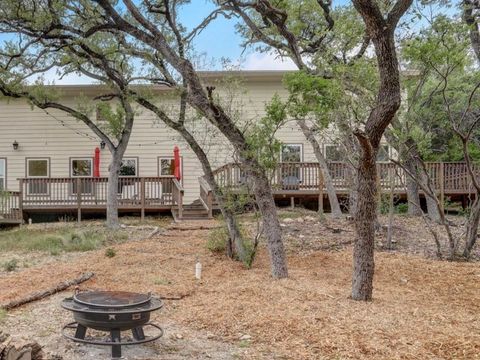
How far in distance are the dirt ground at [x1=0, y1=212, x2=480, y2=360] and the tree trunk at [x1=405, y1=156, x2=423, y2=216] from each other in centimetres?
142

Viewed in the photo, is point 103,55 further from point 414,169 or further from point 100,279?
point 414,169

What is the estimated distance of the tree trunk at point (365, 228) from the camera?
5.38 metres

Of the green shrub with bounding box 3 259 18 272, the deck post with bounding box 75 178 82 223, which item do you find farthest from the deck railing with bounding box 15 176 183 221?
the green shrub with bounding box 3 259 18 272

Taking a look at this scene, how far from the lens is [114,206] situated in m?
13.9

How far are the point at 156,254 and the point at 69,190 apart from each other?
8.44 m

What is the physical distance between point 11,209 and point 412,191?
42.5 feet

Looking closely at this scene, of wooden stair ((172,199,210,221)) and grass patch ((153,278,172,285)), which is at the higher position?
wooden stair ((172,199,210,221))

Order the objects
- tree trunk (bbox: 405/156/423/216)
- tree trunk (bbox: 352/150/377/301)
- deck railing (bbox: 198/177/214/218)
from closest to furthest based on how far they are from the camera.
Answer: tree trunk (bbox: 352/150/377/301) → tree trunk (bbox: 405/156/423/216) → deck railing (bbox: 198/177/214/218)

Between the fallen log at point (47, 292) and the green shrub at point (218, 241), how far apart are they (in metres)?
2.57

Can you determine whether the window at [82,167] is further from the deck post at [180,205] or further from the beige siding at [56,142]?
the deck post at [180,205]

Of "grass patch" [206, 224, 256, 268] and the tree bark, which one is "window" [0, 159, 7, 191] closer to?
"grass patch" [206, 224, 256, 268]

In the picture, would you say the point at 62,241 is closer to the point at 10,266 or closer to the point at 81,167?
the point at 10,266

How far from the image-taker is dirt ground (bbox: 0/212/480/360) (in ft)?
13.5

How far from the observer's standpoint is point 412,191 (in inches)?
512
